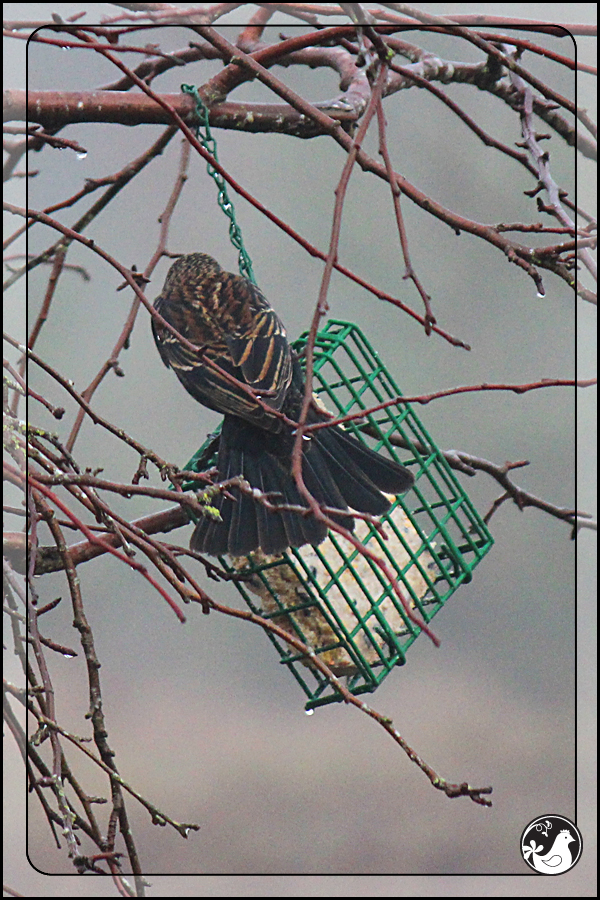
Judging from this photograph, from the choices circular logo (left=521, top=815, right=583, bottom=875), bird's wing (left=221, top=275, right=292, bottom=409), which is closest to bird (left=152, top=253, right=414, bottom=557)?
bird's wing (left=221, top=275, right=292, bottom=409)

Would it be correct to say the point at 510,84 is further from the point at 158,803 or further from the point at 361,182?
the point at 158,803

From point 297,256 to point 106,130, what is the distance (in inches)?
16.1

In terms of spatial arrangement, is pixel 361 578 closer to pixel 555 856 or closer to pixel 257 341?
pixel 257 341

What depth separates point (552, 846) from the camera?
1425 mm

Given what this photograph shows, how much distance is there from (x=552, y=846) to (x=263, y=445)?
2.53 feet

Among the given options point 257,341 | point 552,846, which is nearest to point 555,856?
point 552,846

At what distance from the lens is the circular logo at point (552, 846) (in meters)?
1.41

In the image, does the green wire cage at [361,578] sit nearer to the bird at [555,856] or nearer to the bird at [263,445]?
the bird at [263,445]

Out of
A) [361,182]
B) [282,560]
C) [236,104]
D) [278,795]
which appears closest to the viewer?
[282,560]

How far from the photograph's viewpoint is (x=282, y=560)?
1.21 metres

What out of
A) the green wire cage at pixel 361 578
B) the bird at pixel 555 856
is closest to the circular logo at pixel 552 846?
the bird at pixel 555 856

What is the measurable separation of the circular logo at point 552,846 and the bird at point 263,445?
0.59 metres

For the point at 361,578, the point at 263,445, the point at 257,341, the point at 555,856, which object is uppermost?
the point at 257,341

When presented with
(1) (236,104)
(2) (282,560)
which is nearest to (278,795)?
(2) (282,560)
